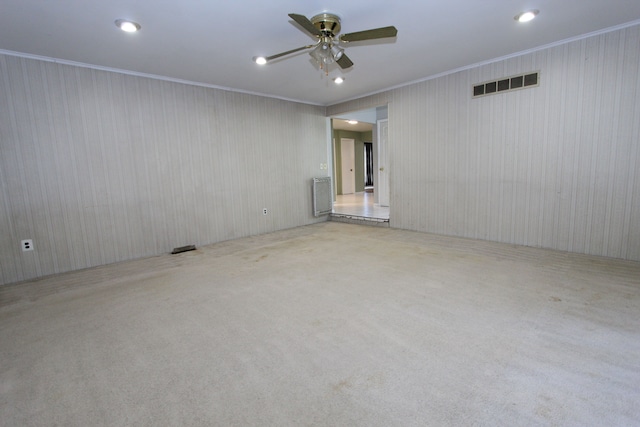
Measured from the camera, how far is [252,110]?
567 centimetres

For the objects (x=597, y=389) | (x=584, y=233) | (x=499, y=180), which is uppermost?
(x=499, y=180)

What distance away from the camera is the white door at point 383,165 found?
7.94 metres

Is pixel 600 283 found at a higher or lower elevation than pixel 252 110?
lower

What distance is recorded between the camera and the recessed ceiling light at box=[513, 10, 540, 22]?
3032 millimetres

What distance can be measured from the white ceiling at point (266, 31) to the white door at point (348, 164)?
21.0 ft

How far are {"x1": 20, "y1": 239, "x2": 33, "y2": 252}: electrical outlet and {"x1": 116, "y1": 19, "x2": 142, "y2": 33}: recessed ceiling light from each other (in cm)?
271

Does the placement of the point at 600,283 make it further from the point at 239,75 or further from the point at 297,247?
the point at 239,75

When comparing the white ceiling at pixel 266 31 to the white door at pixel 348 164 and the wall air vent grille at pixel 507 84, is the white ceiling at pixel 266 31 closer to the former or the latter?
the wall air vent grille at pixel 507 84

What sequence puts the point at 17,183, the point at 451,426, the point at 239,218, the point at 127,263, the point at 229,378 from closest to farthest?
the point at 451,426, the point at 229,378, the point at 17,183, the point at 127,263, the point at 239,218

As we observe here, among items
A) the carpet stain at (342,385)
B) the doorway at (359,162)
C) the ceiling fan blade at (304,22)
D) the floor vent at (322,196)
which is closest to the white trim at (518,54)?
the floor vent at (322,196)

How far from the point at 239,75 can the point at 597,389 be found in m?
4.97

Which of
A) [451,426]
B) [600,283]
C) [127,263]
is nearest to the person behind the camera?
[451,426]

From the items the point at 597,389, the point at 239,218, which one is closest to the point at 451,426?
the point at 597,389

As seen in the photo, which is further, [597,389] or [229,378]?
[229,378]
